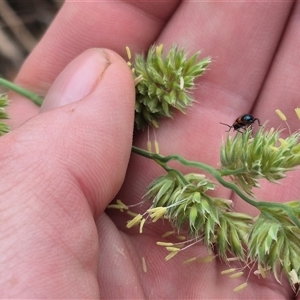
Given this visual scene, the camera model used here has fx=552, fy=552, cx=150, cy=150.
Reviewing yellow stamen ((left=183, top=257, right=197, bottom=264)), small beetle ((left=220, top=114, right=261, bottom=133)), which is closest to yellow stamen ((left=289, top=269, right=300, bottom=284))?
yellow stamen ((left=183, top=257, right=197, bottom=264))

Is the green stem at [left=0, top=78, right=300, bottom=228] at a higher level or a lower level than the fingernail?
lower

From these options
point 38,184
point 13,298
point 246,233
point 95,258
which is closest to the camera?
point 13,298

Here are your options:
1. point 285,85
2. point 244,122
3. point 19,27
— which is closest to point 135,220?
point 244,122

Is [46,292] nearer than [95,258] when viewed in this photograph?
Yes

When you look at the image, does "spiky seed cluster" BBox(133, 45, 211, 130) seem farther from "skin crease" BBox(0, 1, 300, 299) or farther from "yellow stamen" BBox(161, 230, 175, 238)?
"yellow stamen" BBox(161, 230, 175, 238)

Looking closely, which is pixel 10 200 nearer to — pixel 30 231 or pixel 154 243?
pixel 30 231

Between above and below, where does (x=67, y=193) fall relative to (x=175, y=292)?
above

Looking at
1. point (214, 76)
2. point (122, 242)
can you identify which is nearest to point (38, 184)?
point (122, 242)
